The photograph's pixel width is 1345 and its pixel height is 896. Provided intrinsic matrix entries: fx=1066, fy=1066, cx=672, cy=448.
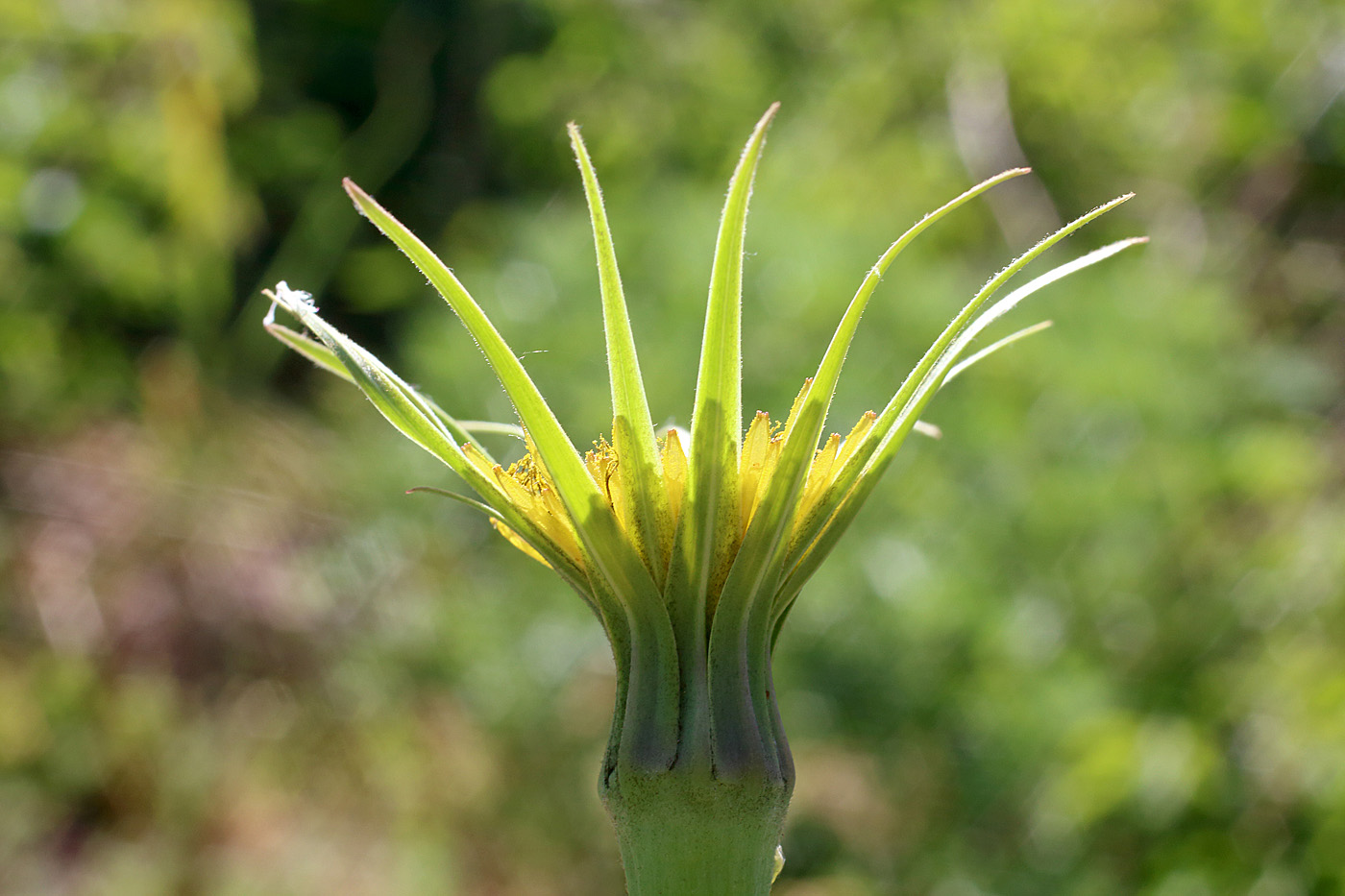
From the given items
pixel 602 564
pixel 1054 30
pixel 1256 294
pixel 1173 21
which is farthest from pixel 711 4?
pixel 602 564

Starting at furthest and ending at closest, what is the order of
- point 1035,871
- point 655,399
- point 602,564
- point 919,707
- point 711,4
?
1. point 711,4
2. point 655,399
3. point 919,707
4. point 1035,871
5. point 602,564

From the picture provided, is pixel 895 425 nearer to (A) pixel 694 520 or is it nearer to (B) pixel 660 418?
(A) pixel 694 520

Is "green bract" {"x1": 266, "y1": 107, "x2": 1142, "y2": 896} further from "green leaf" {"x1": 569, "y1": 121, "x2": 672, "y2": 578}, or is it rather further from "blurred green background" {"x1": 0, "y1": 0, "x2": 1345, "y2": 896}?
"blurred green background" {"x1": 0, "y1": 0, "x2": 1345, "y2": 896}

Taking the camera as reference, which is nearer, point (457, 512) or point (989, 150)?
point (457, 512)

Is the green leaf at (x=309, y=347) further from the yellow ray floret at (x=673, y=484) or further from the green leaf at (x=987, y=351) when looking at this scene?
the green leaf at (x=987, y=351)

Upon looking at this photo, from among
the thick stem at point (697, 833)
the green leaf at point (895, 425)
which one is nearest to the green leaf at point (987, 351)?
the green leaf at point (895, 425)

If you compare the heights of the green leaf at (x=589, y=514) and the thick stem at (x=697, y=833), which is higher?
the green leaf at (x=589, y=514)

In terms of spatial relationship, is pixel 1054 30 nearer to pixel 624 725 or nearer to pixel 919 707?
pixel 919 707

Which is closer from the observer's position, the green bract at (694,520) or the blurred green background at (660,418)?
the green bract at (694,520)
